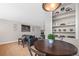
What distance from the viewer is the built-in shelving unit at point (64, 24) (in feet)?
4.71

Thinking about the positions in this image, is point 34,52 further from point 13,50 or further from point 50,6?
point 50,6

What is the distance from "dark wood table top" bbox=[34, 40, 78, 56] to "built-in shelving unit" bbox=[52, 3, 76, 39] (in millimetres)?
123

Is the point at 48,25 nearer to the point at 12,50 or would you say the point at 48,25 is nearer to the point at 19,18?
the point at 19,18

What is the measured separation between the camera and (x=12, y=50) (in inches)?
55.6

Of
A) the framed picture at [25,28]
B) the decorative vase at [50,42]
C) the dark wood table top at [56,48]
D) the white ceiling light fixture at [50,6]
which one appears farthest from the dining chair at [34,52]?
the white ceiling light fixture at [50,6]

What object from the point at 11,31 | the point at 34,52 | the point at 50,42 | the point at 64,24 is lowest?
the point at 34,52

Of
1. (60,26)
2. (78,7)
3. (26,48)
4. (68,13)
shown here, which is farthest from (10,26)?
(78,7)

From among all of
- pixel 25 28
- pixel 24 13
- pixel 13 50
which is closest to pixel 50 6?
pixel 24 13

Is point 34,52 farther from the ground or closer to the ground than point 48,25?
closer to the ground

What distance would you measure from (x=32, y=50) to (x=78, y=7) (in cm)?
94

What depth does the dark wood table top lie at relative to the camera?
138 centimetres

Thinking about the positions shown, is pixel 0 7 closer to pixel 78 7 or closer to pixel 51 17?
pixel 51 17

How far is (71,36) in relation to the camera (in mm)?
1450

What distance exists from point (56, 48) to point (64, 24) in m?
0.39
